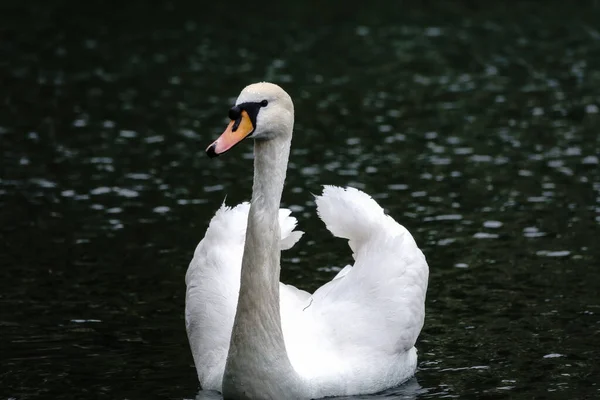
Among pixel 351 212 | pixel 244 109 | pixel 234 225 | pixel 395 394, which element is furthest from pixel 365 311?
pixel 244 109

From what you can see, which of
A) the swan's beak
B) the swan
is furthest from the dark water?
the swan's beak

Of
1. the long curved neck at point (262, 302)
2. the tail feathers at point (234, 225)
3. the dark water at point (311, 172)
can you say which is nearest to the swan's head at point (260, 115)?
the long curved neck at point (262, 302)

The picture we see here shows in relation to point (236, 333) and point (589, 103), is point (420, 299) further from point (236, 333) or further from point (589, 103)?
point (589, 103)

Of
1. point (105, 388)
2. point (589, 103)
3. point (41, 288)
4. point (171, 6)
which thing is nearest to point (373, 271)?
point (105, 388)

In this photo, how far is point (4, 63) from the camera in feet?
107

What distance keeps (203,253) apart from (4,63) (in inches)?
867

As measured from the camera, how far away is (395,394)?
37.2 feet

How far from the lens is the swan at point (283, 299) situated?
1031 cm

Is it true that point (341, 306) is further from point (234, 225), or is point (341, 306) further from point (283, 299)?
point (234, 225)

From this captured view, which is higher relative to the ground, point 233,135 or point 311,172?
point 233,135

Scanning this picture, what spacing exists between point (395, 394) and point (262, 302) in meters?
1.79

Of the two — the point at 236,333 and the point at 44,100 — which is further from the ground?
the point at 44,100

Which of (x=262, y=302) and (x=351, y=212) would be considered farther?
(x=351, y=212)

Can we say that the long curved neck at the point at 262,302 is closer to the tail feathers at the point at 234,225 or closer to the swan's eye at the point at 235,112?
the swan's eye at the point at 235,112
